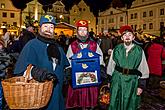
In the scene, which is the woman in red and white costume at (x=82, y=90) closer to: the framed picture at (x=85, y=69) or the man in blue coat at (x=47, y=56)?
the framed picture at (x=85, y=69)

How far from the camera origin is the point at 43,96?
11.7ft

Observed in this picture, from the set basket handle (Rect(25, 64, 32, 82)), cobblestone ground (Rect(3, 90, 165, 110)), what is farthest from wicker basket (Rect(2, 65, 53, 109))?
cobblestone ground (Rect(3, 90, 165, 110))

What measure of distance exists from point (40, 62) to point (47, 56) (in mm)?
138

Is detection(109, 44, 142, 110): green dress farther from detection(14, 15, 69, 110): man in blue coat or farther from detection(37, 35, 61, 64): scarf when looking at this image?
detection(37, 35, 61, 64): scarf

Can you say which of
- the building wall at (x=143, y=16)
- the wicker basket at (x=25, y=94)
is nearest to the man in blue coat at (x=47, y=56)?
the wicker basket at (x=25, y=94)

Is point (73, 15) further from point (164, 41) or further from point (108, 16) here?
point (164, 41)

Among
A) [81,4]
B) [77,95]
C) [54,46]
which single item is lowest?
[77,95]

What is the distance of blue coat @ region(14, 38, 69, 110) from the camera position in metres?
4.12

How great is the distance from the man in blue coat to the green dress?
3.53 ft

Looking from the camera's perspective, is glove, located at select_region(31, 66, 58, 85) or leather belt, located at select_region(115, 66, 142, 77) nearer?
glove, located at select_region(31, 66, 58, 85)

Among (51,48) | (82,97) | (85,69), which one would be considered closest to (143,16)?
(82,97)

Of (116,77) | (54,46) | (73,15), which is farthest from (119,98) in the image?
(73,15)

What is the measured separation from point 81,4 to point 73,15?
3.99 meters

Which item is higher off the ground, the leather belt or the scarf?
the scarf
